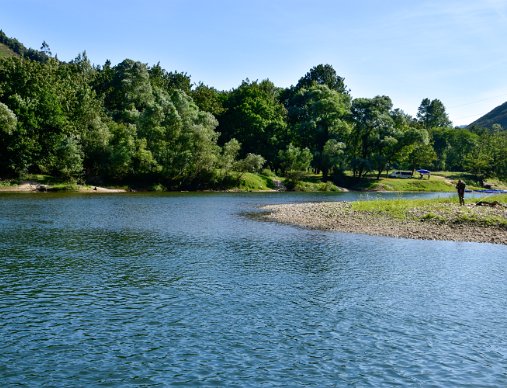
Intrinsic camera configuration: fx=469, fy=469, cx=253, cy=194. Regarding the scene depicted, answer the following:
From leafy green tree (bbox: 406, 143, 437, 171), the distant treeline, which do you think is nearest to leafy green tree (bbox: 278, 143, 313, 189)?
the distant treeline

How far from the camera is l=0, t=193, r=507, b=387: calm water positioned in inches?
674

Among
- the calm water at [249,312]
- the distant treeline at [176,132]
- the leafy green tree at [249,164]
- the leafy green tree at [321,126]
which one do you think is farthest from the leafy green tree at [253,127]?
the calm water at [249,312]

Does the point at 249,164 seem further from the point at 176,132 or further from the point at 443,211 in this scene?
the point at 443,211

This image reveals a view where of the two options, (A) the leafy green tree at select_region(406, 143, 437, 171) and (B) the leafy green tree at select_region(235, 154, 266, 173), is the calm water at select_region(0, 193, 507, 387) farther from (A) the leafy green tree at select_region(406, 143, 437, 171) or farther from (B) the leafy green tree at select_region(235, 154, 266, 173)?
(A) the leafy green tree at select_region(406, 143, 437, 171)

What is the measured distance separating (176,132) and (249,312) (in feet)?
343

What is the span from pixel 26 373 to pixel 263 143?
141 m

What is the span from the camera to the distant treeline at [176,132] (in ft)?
358

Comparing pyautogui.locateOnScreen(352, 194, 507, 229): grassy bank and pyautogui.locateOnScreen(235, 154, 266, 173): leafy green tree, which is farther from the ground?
pyautogui.locateOnScreen(235, 154, 266, 173): leafy green tree

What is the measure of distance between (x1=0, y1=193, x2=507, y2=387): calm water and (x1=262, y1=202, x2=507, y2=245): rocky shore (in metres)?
3.94

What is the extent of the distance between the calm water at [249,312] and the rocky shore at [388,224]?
3.94 metres

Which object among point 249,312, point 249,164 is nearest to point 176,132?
point 249,164

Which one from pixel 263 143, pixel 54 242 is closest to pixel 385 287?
pixel 54 242

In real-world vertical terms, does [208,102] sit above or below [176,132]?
above

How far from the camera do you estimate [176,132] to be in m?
124
